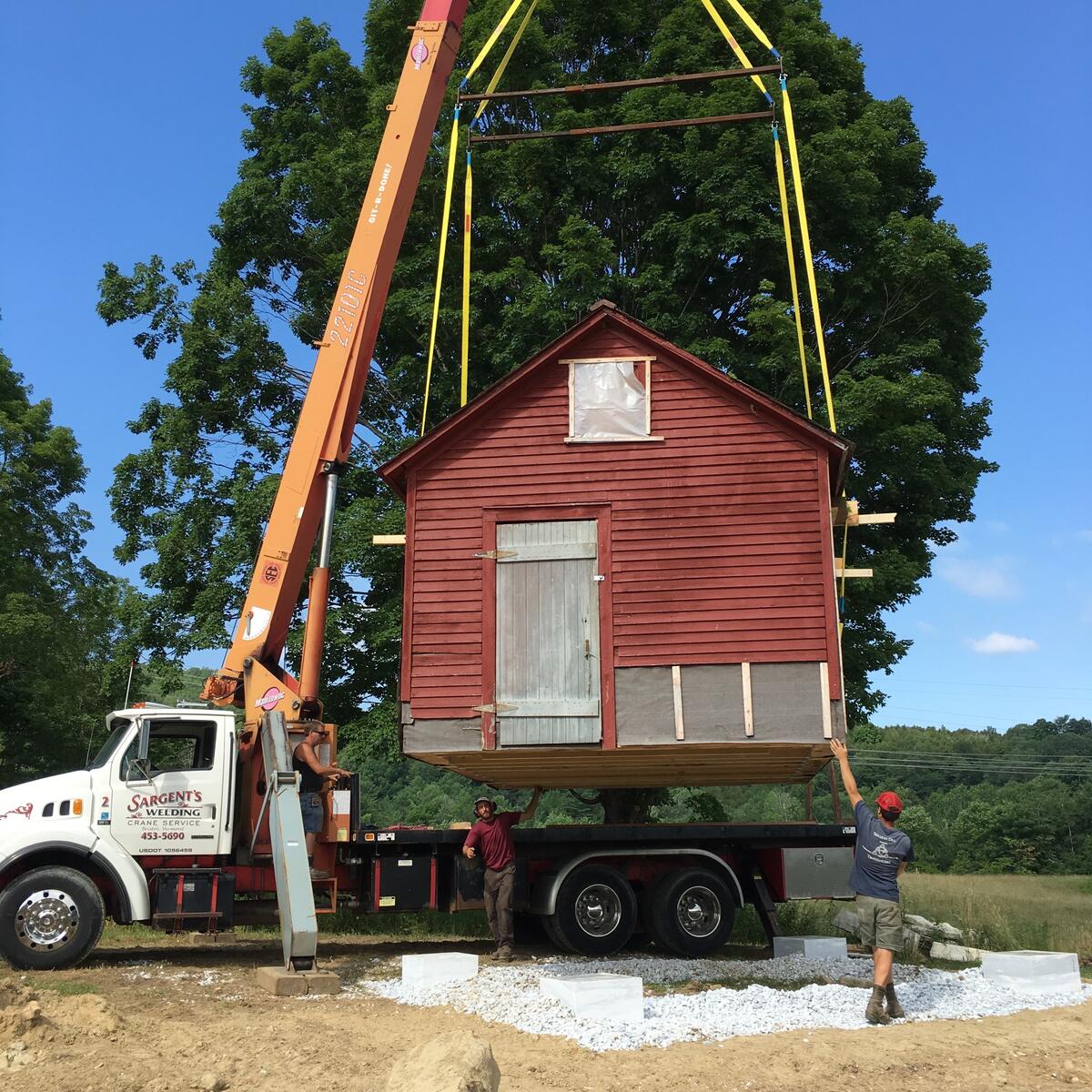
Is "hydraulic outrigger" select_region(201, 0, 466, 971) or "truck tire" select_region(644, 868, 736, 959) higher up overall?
"hydraulic outrigger" select_region(201, 0, 466, 971)

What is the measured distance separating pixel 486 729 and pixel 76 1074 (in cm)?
584

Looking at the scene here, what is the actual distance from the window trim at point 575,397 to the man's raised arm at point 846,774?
3786 mm

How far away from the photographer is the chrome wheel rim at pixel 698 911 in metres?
14.0

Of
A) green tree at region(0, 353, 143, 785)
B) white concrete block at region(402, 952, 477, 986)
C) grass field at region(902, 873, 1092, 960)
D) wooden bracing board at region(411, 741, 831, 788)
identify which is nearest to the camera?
white concrete block at region(402, 952, 477, 986)

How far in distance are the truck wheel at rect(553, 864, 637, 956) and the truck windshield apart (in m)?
5.45

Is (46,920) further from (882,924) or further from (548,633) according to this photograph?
(882,924)

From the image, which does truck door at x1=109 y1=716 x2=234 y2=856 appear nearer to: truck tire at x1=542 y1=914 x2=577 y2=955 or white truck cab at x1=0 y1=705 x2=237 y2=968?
white truck cab at x1=0 y1=705 x2=237 y2=968

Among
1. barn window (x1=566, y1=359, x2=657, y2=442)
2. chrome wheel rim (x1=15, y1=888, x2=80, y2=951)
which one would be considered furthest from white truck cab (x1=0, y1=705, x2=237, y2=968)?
barn window (x1=566, y1=359, x2=657, y2=442)

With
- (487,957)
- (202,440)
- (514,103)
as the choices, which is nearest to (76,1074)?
(487,957)

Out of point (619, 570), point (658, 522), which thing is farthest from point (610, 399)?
point (619, 570)

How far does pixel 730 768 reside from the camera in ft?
45.4

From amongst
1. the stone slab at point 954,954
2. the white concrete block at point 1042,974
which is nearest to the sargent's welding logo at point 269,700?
the white concrete block at point 1042,974

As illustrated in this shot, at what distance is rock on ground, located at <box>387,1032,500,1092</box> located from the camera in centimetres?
564

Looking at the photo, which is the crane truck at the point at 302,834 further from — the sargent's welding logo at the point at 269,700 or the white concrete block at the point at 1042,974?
the white concrete block at the point at 1042,974
